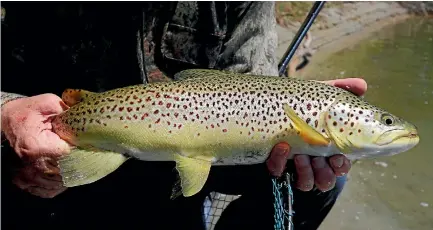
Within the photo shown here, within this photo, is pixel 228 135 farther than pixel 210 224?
No

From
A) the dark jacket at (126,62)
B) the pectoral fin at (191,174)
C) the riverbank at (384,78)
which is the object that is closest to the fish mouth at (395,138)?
the pectoral fin at (191,174)

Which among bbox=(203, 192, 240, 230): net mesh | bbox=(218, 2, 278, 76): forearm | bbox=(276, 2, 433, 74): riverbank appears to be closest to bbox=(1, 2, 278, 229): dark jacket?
bbox=(218, 2, 278, 76): forearm

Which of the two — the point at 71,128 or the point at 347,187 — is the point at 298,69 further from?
the point at 71,128

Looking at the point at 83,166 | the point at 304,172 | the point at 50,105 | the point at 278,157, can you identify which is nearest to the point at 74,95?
the point at 50,105

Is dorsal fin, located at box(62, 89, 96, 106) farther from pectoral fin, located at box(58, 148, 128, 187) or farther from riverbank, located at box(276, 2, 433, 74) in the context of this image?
riverbank, located at box(276, 2, 433, 74)

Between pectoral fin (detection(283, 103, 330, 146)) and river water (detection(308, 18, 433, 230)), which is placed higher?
pectoral fin (detection(283, 103, 330, 146))

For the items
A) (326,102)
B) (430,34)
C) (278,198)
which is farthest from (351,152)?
(430,34)
